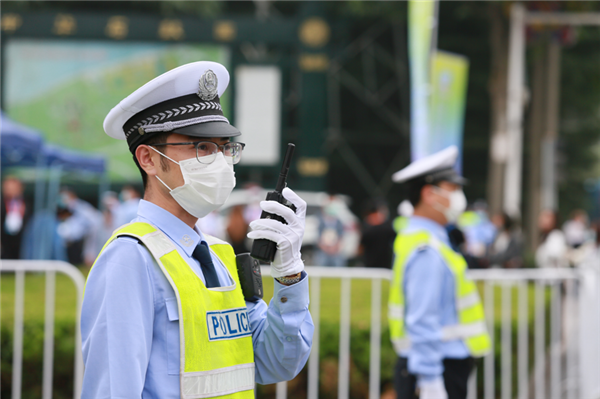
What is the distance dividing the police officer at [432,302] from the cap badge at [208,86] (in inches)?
77.9

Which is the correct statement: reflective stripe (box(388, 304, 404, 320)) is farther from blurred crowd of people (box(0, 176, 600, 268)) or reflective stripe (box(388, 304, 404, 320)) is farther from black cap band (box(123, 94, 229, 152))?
blurred crowd of people (box(0, 176, 600, 268))

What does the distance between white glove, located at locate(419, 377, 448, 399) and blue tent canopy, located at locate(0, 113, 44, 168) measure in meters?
9.24

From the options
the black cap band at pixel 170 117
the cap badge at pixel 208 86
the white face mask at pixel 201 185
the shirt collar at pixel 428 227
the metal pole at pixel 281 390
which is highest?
the cap badge at pixel 208 86

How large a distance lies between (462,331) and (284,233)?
2.08m

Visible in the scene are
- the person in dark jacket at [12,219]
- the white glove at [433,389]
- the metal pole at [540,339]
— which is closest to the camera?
the white glove at [433,389]

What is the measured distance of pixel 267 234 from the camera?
6.75 feet

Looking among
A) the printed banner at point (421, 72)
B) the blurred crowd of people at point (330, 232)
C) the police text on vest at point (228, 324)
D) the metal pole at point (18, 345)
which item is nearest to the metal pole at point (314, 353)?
the metal pole at point (18, 345)

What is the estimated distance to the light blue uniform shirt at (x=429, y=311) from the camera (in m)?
3.69

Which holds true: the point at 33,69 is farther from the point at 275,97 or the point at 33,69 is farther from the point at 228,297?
the point at 228,297

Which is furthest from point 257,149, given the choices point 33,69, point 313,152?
point 33,69

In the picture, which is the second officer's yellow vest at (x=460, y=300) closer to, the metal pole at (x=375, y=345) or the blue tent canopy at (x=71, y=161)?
the metal pole at (x=375, y=345)

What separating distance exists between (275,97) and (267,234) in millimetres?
18715

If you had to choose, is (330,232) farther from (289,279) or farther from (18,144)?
(289,279)

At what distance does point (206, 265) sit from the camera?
2105 mm
